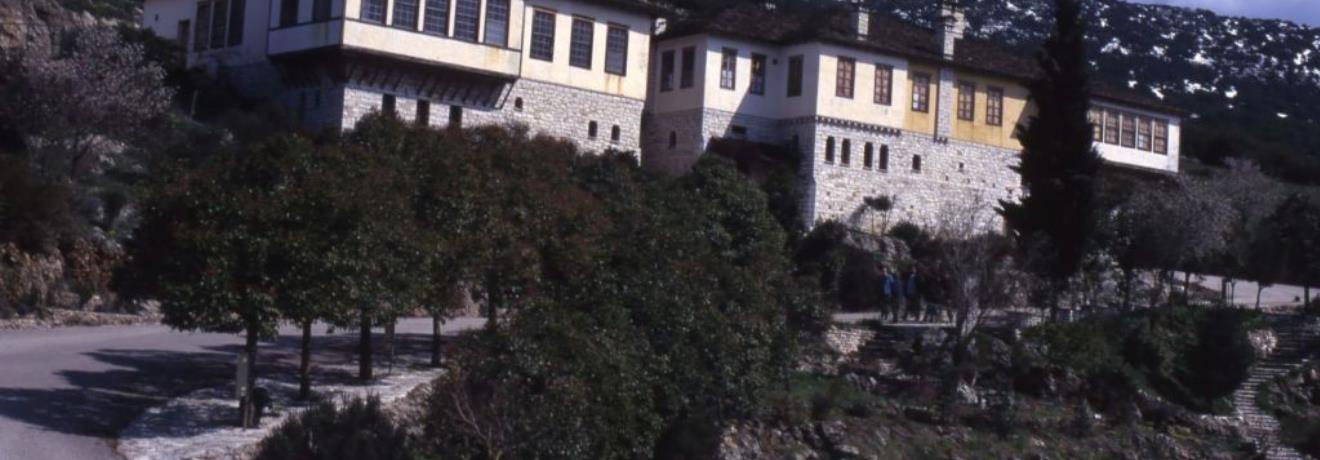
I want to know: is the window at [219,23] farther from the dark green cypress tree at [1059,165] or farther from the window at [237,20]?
the dark green cypress tree at [1059,165]

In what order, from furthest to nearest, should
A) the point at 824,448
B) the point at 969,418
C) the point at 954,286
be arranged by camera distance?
the point at 954,286 → the point at 969,418 → the point at 824,448

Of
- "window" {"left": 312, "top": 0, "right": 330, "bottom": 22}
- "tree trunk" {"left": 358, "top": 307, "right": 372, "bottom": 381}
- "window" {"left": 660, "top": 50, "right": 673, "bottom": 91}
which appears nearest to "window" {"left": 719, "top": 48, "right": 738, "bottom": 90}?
"window" {"left": 660, "top": 50, "right": 673, "bottom": 91}

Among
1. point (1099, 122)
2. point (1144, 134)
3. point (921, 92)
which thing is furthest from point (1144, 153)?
point (921, 92)

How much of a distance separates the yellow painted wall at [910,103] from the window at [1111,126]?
8.61 metres

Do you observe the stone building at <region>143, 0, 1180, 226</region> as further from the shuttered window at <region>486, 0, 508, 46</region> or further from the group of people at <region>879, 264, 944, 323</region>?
the group of people at <region>879, 264, 944, 323</region>

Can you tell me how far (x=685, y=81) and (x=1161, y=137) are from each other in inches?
854

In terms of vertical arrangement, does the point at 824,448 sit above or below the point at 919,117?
below

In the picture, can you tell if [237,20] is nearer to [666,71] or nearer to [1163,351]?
[666,71]

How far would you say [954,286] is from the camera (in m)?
44.7

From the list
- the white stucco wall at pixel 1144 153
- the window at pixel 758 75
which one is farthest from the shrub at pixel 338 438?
the white stucco wall at pixel 1144 153

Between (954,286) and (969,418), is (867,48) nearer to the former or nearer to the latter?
(954,286)

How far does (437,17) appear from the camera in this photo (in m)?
47.4

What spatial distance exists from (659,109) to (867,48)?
7370 mm

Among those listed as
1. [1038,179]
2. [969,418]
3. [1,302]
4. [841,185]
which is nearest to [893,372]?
[969,418]
